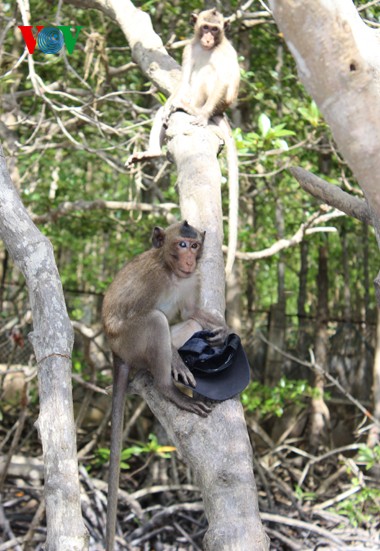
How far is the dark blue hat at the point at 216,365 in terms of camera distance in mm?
3176

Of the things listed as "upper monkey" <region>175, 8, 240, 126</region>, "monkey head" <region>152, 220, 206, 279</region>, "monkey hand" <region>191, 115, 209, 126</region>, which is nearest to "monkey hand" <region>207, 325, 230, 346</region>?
"monkey head" <region>152, 220, 206, 279</region>

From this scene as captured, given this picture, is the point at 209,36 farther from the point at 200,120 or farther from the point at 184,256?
the point at 184,256

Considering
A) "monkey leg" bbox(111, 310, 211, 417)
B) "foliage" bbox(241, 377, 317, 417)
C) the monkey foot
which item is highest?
"monkey leg" bbox(111, 310, 211, 417)

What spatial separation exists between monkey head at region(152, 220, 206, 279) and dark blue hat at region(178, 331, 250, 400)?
60cm

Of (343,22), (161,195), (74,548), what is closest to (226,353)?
(74,548)

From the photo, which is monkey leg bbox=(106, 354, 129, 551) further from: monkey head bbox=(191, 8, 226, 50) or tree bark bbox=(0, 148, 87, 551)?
monkey head bbox=(191, 8, 226, 50)

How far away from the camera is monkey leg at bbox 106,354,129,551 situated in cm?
361

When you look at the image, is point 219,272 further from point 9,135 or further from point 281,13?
point 9,135

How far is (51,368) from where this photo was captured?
251 centimetres

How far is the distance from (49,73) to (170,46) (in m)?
2.78

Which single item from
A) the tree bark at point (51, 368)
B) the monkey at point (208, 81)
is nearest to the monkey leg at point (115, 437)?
the tree bark at point (51, 368)

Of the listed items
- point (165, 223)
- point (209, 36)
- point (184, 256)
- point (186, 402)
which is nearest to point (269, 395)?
point (165, 223)

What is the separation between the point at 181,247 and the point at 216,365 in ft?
3.04

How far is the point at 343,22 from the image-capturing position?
66.7 inches
